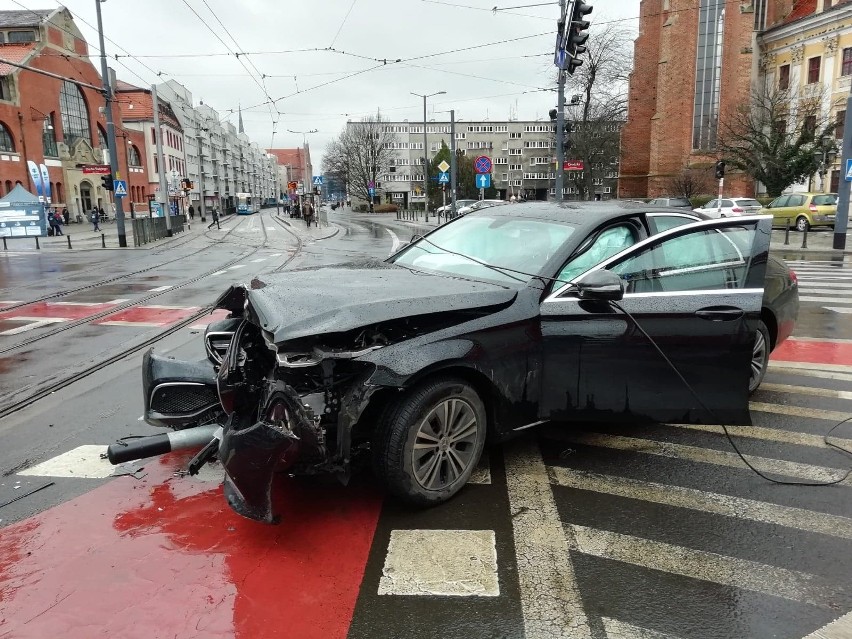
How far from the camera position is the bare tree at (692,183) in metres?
46.1

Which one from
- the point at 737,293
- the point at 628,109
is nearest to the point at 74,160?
the point at 628,109

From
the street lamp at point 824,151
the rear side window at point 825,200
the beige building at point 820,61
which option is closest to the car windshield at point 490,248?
the rear side window at point 825,200

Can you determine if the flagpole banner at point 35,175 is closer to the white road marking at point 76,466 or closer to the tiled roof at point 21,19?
the tiled roof at point 21,19

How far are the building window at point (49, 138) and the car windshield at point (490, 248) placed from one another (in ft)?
190

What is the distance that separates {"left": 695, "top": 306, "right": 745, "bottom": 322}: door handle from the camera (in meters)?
4.10

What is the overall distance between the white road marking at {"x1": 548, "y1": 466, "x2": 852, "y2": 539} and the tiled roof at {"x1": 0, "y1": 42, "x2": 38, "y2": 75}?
58.5 meters

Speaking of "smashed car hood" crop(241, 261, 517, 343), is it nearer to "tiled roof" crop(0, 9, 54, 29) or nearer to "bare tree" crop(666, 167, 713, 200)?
"bare tree" crop(666, 167, 713, 200)

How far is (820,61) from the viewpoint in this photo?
148 feet

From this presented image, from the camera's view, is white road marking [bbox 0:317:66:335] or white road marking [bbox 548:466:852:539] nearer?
white road marking [bbox 548:466:852:539]

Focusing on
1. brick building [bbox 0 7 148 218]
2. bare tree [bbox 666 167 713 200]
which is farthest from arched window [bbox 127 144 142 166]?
bare tree [bbox 666 167 713 200]

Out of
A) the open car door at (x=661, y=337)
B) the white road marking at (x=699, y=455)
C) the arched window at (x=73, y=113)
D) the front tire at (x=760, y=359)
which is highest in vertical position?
the arched window at (x=73, y=113)

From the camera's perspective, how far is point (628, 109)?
55.5 metres

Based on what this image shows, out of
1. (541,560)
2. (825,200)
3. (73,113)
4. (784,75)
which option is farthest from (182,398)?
(73,113)

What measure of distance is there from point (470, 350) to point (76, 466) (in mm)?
2955
